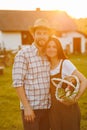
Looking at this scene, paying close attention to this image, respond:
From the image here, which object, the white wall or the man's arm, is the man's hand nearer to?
the man's arm

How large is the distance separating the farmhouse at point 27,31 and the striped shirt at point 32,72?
39.0m

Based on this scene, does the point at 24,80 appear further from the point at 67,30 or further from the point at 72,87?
the point at 67,30

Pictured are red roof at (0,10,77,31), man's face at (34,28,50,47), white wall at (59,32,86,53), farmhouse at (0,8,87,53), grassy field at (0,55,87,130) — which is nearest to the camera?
man's face at (34,28,50,47)

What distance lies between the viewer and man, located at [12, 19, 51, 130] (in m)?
4.88

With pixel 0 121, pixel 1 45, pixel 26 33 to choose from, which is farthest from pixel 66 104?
pixel 26 33

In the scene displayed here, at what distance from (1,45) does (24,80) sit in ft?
130

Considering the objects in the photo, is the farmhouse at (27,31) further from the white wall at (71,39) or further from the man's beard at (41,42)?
the man's beard at (41,42)

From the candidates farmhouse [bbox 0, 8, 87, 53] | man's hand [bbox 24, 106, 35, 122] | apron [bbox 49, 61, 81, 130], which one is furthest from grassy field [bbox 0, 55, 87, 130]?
farmhouse [bbox 0, 8, 87, 53]

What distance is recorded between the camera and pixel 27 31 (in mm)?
47250

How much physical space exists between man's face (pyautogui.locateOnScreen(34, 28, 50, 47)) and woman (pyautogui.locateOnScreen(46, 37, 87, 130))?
61 mm

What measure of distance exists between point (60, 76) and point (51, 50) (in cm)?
34

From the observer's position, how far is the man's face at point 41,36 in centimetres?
485

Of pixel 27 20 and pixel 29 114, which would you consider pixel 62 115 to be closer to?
pixel 29 114

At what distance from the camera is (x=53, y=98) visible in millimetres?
4895
